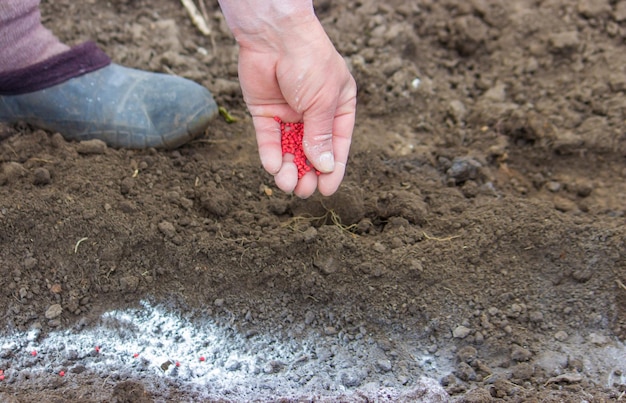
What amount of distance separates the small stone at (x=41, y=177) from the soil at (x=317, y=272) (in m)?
0.01

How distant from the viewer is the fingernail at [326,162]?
5.76 ft

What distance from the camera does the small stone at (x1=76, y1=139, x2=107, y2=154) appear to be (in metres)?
2.21

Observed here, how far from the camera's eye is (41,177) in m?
2.05

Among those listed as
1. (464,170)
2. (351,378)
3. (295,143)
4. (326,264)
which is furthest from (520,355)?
(295,143)

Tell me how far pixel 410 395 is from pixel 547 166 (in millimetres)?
1244

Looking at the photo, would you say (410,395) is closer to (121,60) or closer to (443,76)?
(443,76)

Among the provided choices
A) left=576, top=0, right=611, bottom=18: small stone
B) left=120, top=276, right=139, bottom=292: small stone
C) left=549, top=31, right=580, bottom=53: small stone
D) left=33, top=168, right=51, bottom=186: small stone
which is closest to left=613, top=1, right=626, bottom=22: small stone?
left=576, top=0, right=611, bottom=18: small stone

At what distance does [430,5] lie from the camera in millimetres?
3061

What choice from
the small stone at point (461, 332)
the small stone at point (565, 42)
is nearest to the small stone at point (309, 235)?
the small stone at point (461, 332)

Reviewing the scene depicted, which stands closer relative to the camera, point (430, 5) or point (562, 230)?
point (562, 230)

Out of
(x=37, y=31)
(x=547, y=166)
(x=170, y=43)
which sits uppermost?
(x=37, y=31)

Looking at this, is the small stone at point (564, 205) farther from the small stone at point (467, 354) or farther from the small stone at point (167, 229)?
the small stone at point (167, 229)

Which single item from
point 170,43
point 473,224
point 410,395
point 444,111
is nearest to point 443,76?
point 444,111

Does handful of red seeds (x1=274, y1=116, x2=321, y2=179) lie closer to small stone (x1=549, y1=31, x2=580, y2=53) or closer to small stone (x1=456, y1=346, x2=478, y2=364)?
small stone (x1=456, y1=346, x2=478, y2=364)
